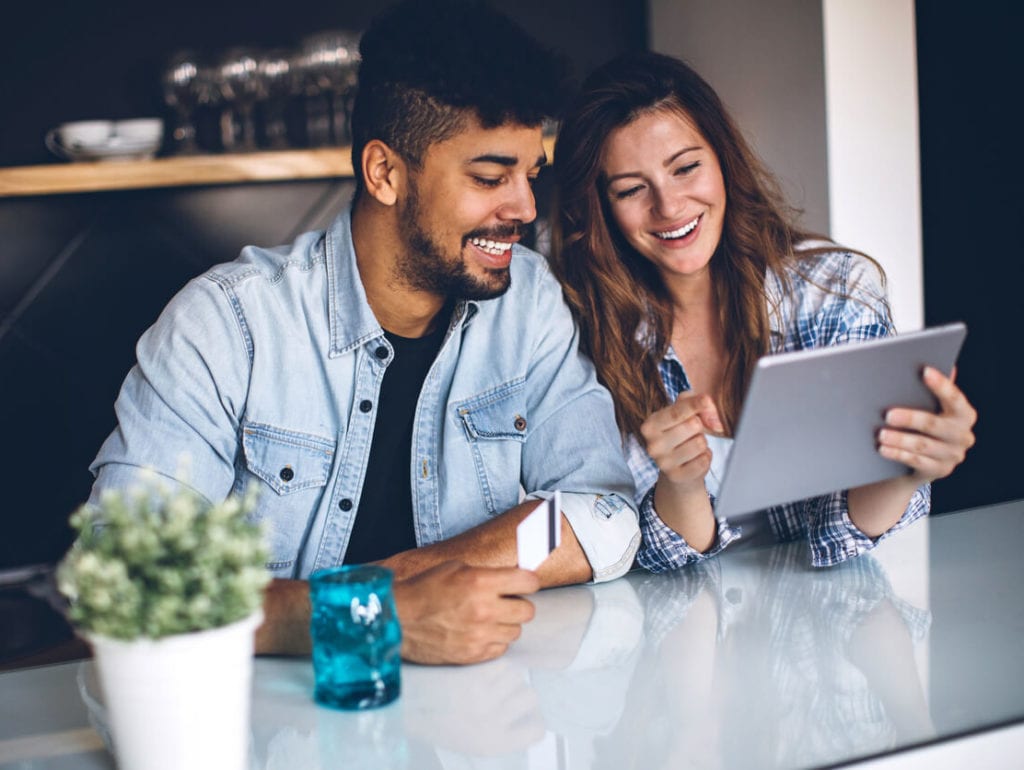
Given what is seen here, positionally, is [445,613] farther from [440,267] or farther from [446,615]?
[440,267]

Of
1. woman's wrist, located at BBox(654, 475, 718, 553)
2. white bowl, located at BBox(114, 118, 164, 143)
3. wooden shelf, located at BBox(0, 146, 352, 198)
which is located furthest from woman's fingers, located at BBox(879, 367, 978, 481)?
white bowl, located at BBox(114, 118, 164, 143)

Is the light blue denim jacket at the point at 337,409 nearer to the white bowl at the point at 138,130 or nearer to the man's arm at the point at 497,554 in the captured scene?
the man's arm at the point at 497,554

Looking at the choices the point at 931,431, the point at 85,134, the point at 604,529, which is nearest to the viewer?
the point at 931,431

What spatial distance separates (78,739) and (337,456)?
0.61m

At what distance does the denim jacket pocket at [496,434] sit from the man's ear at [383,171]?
12.4 inches

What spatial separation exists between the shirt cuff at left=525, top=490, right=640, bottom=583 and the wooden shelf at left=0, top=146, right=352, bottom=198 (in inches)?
54.9

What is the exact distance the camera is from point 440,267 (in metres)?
1.63

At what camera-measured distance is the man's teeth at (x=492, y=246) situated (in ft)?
5.32

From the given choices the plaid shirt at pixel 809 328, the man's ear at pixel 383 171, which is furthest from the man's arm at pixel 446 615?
the man's ear at pixel 383 171

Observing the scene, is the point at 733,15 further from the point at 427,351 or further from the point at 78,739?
the point at 78,739

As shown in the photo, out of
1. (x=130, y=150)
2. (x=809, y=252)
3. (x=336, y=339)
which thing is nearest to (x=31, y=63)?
(x=130, y=150)

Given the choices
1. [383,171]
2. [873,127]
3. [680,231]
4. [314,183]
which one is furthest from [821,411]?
[314,183]

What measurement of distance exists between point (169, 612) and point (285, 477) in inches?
29.6

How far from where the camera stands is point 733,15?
275 cm
